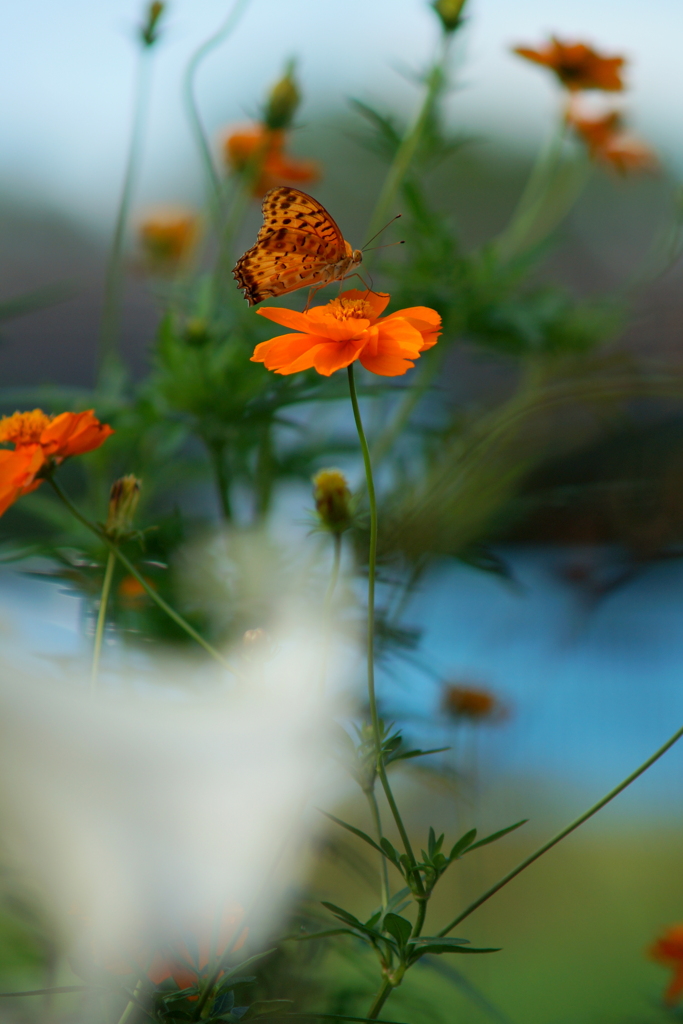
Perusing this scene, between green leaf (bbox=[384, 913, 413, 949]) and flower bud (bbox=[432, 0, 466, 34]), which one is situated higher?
flower bud (bbox=[432, 0, 466, 34])

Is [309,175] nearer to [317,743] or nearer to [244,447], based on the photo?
[244,447]

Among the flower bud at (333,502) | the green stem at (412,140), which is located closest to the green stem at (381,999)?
the flower bud at (333,502)

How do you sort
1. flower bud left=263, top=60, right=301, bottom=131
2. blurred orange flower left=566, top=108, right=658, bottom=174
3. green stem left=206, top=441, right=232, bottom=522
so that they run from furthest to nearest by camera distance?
1. blurred orange flower left=566, top=108, right=658, bottom=174
2. flower bud left=263, top=60, right=301, bottom=131
3. green stem left=206, top=441, right=232, bottom=522

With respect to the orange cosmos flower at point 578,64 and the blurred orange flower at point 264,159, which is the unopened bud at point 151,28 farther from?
the orange cosmos flower at point 578,64

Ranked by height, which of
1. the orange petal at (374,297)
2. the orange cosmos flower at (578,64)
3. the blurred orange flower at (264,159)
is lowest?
the orange petal at (374,297)

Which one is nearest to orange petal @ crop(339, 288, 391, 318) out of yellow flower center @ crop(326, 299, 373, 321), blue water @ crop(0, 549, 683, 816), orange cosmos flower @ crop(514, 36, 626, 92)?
yellow flower center @ crop(326, 299, 373, 321)

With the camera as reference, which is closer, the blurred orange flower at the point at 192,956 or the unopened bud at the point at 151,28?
the blurred orange flower at the point at 192,956

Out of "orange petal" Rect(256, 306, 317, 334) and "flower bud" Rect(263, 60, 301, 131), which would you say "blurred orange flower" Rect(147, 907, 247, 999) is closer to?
"orange petal" Rect(256, 306, 317, 334)
